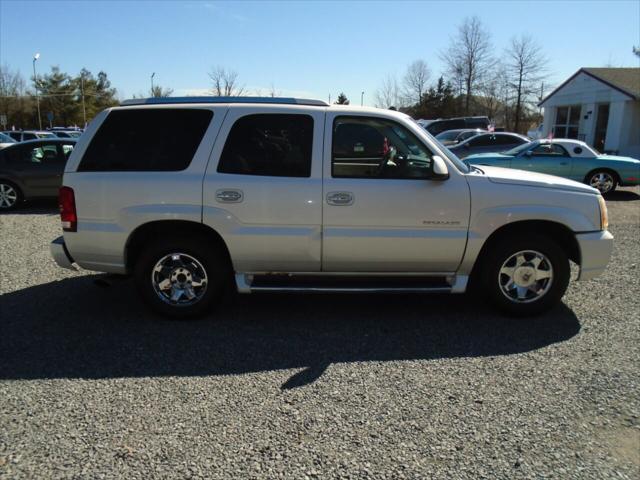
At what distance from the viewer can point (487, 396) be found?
11.3 feet

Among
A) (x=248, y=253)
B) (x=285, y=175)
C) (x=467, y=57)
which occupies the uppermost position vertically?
(x=467, y=57)

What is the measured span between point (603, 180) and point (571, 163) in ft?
3.65

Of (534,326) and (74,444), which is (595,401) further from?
(74,444)

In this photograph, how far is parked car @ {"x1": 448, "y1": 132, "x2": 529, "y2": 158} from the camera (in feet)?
57.4

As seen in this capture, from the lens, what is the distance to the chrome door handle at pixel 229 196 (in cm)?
446

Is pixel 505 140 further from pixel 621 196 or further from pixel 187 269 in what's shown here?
pixel 187 269

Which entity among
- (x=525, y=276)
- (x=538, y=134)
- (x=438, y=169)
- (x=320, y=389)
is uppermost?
(x=538, y=134)

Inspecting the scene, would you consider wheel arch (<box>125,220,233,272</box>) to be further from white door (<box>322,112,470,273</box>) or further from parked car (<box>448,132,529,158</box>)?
parked car (<box>448,132,529,158</box>)

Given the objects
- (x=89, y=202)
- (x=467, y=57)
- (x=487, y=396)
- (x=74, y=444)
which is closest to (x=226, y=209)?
(x=89, y=202)

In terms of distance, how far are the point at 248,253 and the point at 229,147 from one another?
0.96m

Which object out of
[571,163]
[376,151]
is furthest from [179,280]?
[571,163]

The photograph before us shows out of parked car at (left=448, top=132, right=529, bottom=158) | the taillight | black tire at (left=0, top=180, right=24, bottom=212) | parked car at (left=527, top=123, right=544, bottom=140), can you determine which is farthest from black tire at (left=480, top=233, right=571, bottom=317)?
parked car at (left=527, top=123, right=544, bottom=140)

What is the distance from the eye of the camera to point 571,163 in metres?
A: 13.0

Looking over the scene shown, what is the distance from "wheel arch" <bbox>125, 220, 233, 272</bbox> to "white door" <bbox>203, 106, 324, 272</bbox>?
0.52 ft
